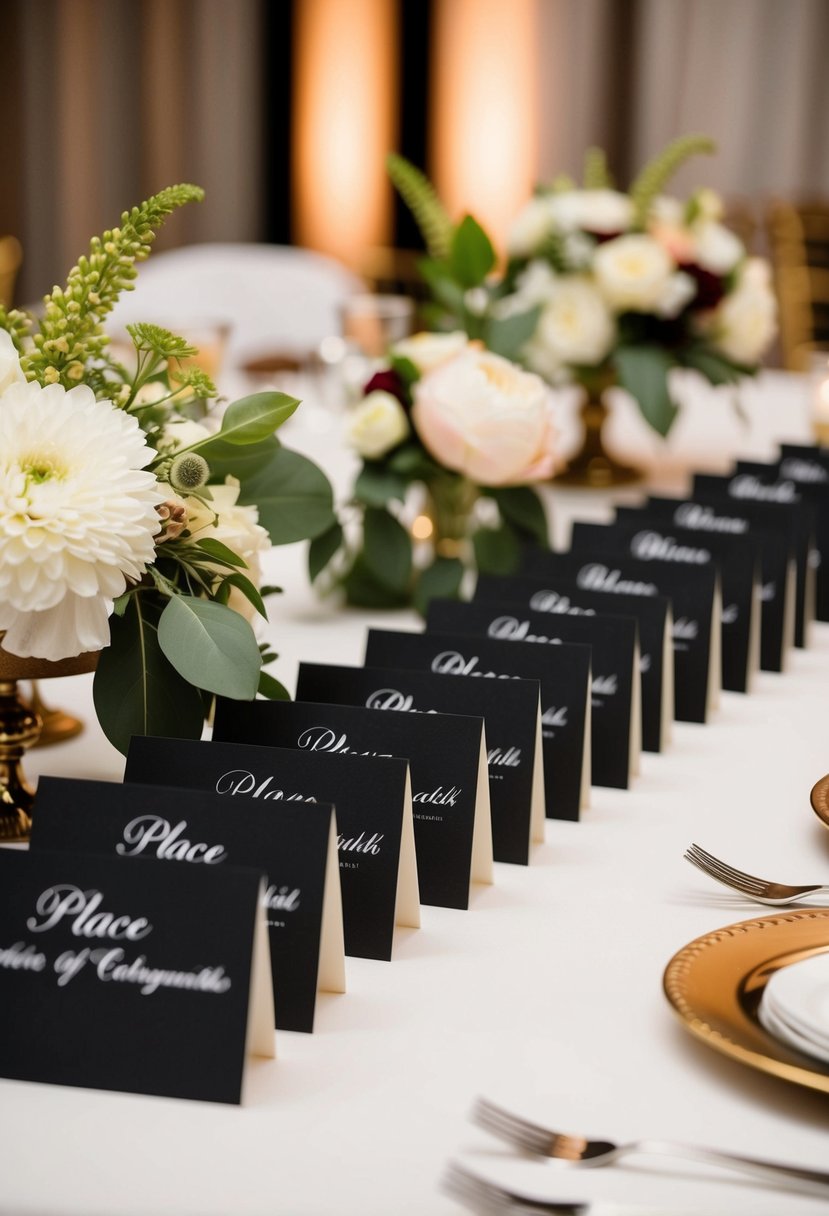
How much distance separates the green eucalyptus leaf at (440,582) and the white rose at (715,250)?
803 millimetres

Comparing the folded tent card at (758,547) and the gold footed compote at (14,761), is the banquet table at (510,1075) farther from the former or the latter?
the folded tent card at (758,547)

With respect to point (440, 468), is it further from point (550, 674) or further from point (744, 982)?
point (744, 982)

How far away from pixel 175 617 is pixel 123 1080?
31 centimetres

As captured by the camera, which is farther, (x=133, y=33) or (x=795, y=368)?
(x=133, y=33)

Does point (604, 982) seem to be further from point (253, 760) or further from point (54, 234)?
point (54, 234)

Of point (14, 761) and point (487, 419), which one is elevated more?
point (487, 419)

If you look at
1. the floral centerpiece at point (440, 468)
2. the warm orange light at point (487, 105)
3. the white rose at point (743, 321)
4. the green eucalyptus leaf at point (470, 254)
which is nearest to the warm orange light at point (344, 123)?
the warm orange light at point (487, 105)

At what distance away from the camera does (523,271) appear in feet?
7.26

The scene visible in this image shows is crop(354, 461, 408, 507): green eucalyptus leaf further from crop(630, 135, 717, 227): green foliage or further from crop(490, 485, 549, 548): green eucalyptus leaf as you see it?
crop(630, 135, 717, 227): green foliage

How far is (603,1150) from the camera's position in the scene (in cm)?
73

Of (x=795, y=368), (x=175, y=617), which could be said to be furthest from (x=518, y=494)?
(x=795, y=368)

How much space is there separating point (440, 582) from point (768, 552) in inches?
14.6

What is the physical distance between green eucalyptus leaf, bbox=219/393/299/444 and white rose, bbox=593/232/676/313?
116 centimetres

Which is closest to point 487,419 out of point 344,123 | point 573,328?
point 573,328
